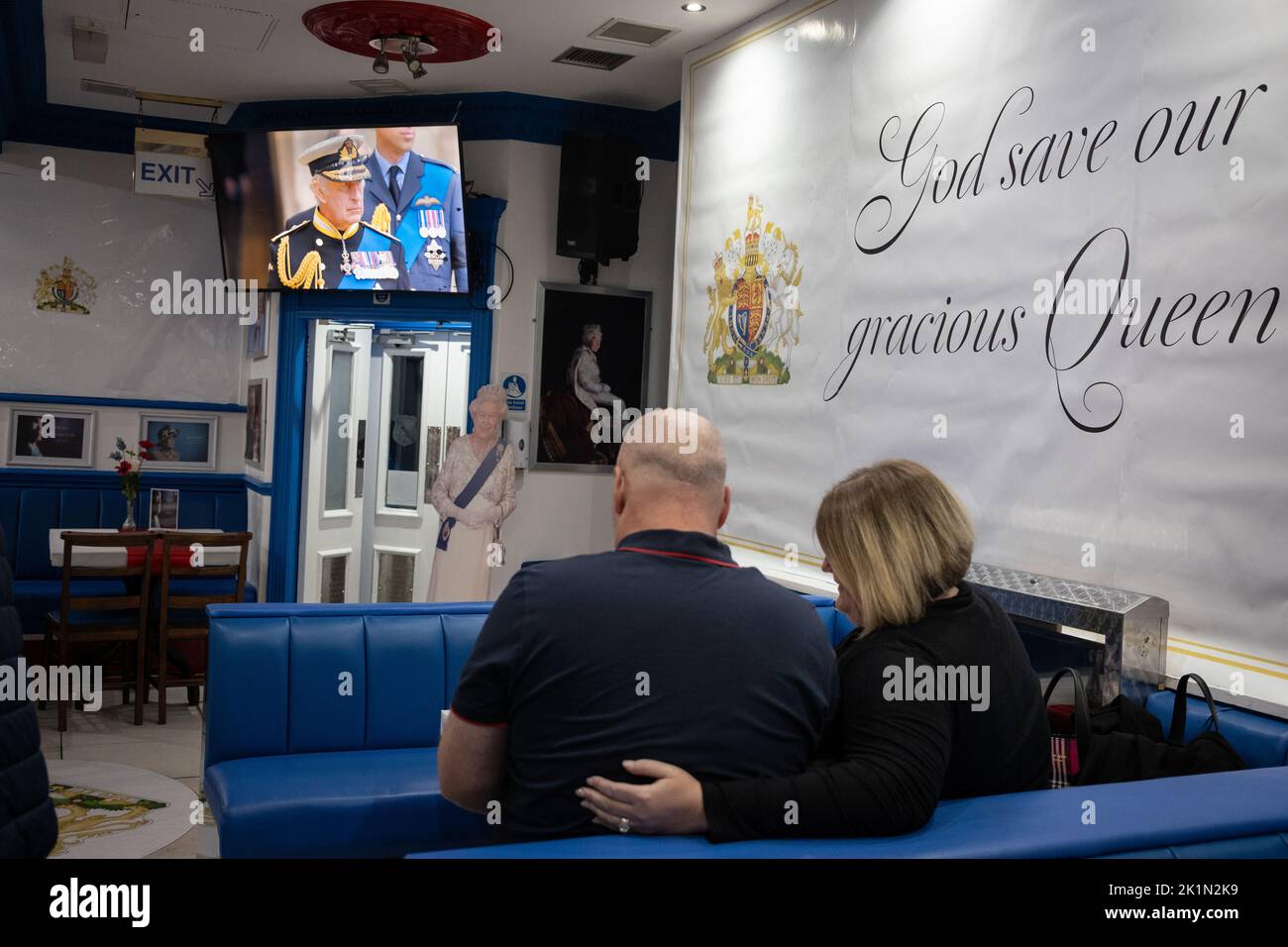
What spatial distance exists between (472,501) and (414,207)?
1.78 metres

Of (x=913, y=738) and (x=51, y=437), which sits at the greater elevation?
(x=51, y=437)

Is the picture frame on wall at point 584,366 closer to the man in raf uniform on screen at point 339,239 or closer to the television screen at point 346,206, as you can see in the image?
the television screen at point 346,206

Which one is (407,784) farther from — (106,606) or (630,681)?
(106,606)

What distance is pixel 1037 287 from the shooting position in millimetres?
3314

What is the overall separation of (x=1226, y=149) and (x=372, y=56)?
15.4 feet

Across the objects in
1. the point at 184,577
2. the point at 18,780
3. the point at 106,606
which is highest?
the point at 18,780

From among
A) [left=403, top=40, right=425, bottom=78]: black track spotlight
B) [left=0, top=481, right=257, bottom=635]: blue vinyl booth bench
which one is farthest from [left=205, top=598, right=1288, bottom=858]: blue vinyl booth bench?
[left=0, top=481, right=257, bottom=635]: blue vinyl booth bench

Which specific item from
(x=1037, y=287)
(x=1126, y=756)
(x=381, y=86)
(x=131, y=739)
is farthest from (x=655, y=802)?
(x=381, y=86)

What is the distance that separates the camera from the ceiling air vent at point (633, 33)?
5324 mm

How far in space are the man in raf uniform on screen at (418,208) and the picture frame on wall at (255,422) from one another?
1.71m

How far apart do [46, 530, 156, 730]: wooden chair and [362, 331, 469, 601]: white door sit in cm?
230

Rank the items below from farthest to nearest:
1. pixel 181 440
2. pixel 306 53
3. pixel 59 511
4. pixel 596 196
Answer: pixel 181 440 < pixel 59 511 < pixel 596 196 < pixel 306 53
